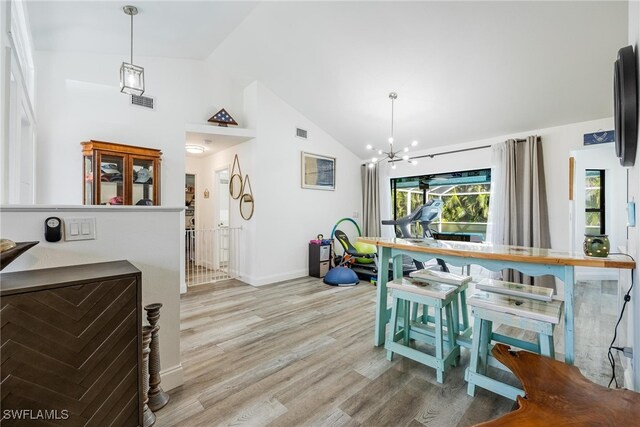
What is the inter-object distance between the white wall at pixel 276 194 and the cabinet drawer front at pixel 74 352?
3.17 meters

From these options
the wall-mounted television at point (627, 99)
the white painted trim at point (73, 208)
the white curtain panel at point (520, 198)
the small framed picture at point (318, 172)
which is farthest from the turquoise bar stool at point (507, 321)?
the small framed picture at point (318, 172)

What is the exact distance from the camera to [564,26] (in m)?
2.60

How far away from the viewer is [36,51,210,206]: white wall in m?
3.27

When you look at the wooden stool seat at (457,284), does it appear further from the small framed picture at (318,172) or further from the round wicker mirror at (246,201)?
the small framed picture at (318,172)

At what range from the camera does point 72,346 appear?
3.65 ft

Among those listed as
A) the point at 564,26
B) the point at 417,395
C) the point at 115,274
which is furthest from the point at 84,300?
the point at 564,26

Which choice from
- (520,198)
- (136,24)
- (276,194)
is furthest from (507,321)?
(136,24)

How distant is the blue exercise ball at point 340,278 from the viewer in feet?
14.8

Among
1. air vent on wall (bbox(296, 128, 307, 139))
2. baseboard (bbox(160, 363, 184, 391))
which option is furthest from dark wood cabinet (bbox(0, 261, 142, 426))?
air vent on wall (bbox(296, 128, 307, 139))

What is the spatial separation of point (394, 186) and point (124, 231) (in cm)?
532

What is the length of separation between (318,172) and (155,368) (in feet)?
13.8

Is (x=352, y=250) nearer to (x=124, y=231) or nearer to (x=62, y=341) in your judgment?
(x=124, y=231)

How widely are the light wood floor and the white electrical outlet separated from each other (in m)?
1.14

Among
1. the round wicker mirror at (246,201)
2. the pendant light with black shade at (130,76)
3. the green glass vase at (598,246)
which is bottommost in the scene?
the green glass vase at (598,246)
